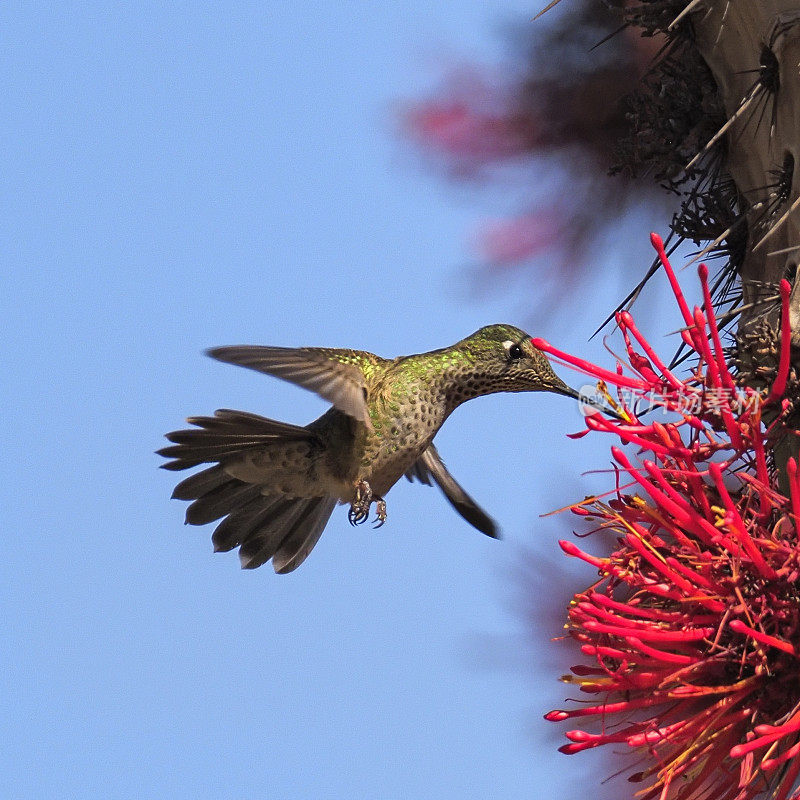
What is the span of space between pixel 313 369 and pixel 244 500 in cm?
47

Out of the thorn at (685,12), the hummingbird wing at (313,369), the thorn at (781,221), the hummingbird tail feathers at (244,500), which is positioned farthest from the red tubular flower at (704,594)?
the hummingbird tail feathers at (244,500)

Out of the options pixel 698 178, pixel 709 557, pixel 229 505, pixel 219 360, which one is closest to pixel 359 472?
pixel 229 505

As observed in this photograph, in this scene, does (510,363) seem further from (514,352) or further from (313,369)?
(313,369)

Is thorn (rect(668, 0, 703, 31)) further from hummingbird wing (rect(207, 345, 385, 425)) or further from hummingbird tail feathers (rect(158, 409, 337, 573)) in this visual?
hummingbird tail feathers (rect(158, 409, 337, 573))

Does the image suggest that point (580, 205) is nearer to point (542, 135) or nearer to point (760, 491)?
point (542, 135)

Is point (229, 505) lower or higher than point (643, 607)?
higher

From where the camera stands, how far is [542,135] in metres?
2.93

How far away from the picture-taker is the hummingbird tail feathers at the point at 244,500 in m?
2.76

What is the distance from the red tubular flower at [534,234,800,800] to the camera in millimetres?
1813

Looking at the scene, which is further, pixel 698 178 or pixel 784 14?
pixel 698 178

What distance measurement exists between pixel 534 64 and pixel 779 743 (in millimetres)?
1536

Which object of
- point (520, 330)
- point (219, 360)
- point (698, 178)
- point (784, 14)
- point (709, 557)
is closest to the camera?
point (709, 557)

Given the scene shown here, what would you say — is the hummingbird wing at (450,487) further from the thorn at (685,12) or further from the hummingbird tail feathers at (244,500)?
the thorn at (685,12)

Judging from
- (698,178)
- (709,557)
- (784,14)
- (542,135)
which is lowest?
(709,557)
